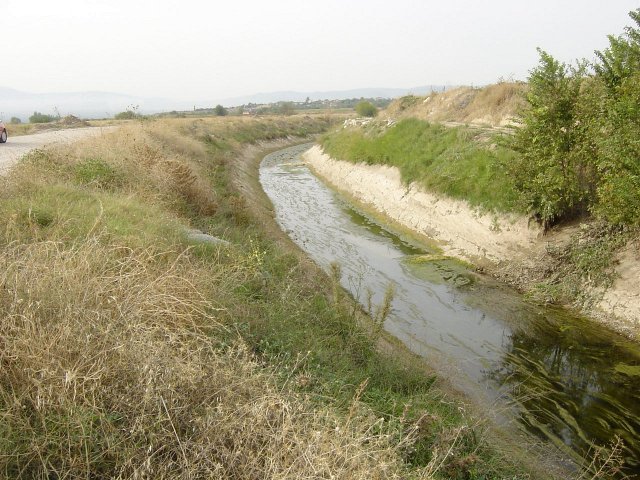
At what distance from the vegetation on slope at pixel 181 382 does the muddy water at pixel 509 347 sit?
189 cm

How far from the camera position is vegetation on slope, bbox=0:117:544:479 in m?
3.25

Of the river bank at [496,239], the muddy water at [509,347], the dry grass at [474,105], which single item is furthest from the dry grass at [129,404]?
the dry grass at [474,105]

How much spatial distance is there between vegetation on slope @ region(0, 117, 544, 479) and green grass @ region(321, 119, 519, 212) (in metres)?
9.98

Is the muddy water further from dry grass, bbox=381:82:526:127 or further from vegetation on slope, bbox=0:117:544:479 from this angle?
dry grass, bbox=381:82:526:127

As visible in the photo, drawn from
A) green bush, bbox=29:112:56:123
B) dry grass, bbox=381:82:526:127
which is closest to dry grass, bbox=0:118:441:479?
dry grass, bbox=381:82:526:127

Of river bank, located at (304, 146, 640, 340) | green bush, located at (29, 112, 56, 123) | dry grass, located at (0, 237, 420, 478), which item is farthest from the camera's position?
green bush, located at (29, 112, 56, 123)

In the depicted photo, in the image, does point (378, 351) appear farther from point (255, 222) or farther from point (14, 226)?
point (255, 222)

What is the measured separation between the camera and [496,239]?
48.4 ft

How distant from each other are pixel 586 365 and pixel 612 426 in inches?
75.8

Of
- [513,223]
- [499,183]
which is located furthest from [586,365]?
[499,183]

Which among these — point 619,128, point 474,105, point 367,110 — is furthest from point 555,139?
point 367,110

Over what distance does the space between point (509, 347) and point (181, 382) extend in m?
8.29

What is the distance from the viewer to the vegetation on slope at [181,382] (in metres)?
3.25

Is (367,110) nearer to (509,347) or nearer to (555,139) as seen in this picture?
(555,139)
